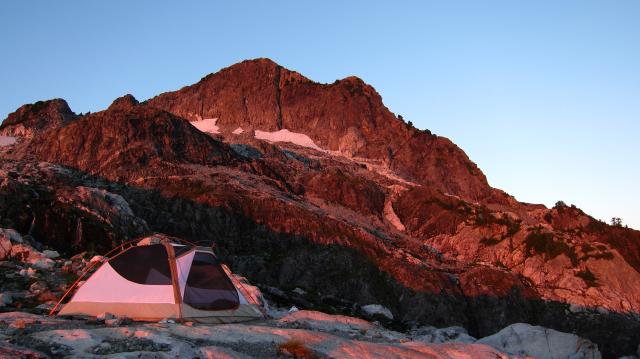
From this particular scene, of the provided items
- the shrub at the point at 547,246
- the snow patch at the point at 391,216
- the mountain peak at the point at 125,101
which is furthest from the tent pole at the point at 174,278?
the mountain peak at the point at 125,101

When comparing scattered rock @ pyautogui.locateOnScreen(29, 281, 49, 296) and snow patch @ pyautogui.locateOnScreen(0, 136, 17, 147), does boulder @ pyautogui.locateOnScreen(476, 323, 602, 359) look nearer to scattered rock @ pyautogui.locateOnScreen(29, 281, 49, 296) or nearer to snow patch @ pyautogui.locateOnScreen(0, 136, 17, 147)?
scattered rock @ pyautogui.locateOnScreen(29, 281, 49, 296)

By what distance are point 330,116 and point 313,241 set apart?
83177 millimetres

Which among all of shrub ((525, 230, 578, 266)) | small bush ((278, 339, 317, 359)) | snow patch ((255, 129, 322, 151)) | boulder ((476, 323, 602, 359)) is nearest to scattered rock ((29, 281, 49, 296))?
small bush ((278, 339, 317, 359))

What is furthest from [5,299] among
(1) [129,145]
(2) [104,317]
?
(1) [129,145]

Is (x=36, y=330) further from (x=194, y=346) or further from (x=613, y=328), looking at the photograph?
(x=613, y=328)

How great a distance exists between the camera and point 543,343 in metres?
27.8

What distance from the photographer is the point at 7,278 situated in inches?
961

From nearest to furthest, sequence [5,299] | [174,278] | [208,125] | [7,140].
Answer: [5,299]
[174,278]
[7,140]
[208,125]

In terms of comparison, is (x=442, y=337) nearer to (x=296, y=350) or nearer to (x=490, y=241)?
(x=296, y=350)

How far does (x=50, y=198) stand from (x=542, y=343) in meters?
35.0

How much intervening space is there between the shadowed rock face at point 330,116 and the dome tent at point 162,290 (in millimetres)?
130713

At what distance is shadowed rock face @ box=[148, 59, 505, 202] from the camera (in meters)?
155

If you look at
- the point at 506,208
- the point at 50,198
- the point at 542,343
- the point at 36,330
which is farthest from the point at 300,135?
the point at 36,330

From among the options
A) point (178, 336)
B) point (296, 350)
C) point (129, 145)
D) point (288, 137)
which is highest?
point (288, 137)
